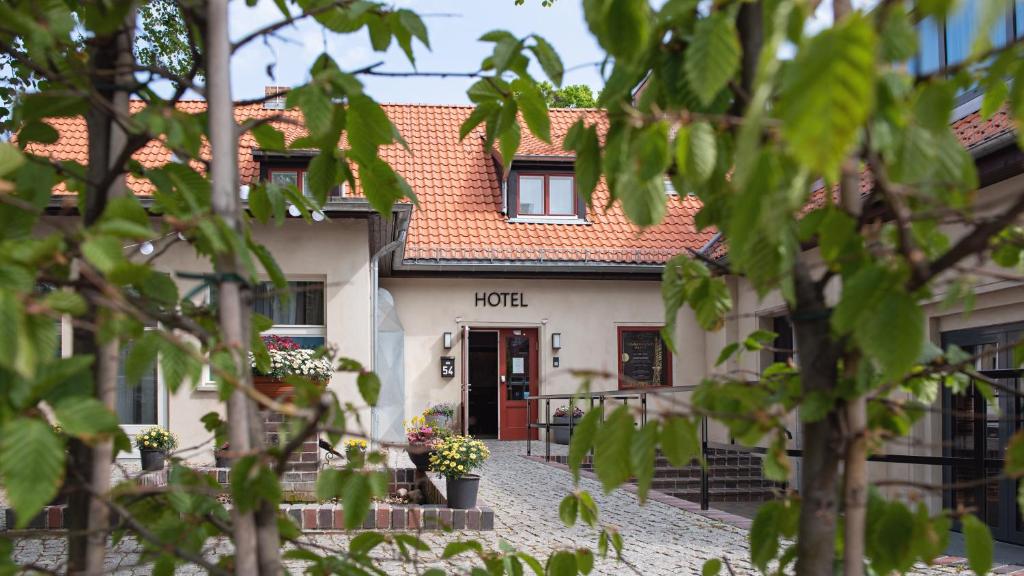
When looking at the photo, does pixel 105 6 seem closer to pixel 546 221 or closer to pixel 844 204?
pixel 844 204

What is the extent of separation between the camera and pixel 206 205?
1486 millimetres

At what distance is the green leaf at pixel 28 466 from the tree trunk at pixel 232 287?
0.31m

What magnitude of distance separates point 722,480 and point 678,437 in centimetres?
1241

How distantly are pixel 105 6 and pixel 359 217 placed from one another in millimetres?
11722

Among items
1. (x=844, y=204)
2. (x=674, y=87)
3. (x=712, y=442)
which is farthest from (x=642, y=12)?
(x=712, y=442)

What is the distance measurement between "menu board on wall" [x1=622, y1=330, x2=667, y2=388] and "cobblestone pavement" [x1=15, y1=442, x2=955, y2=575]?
6709 mm

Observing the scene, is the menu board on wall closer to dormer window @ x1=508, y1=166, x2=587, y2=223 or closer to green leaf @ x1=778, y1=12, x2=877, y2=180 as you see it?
dormer window @ x1=508, y1=166, x2=587, y2=223

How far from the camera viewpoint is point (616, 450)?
1.35m

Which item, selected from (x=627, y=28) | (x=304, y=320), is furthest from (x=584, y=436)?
(x=304, y=320)

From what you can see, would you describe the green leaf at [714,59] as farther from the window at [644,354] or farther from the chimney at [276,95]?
the window at [644,354]

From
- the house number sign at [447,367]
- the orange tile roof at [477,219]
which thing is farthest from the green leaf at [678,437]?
the house number sign at [447,367]

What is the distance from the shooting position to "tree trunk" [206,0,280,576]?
1.35 m

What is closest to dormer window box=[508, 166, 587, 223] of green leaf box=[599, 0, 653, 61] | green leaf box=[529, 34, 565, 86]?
green leaf box=[529, 34, 565, 86]

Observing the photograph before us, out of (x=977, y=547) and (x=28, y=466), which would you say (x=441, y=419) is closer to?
(x=977, y=547)
